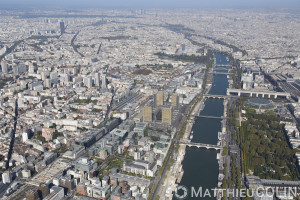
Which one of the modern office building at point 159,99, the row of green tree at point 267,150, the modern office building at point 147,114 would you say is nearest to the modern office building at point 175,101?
the modern office building at point 159,99

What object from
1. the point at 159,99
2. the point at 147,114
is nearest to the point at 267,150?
the point at 147,114

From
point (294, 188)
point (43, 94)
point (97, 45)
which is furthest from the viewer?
point (97, 45)

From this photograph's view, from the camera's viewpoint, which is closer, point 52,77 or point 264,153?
point 264,153

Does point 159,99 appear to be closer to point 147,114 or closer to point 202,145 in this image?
point 147,114

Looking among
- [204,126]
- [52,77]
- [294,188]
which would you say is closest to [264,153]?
[294,188]

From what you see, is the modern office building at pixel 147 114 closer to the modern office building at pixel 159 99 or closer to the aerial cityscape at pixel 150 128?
the aerial cityscape at pixel 150 128

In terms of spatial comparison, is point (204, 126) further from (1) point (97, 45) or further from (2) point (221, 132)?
(1) point (97, 45)

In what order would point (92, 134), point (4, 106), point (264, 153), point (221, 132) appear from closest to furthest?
point (264, 153)
point (92, 134)
point (221, 132)
point (4, 106)
